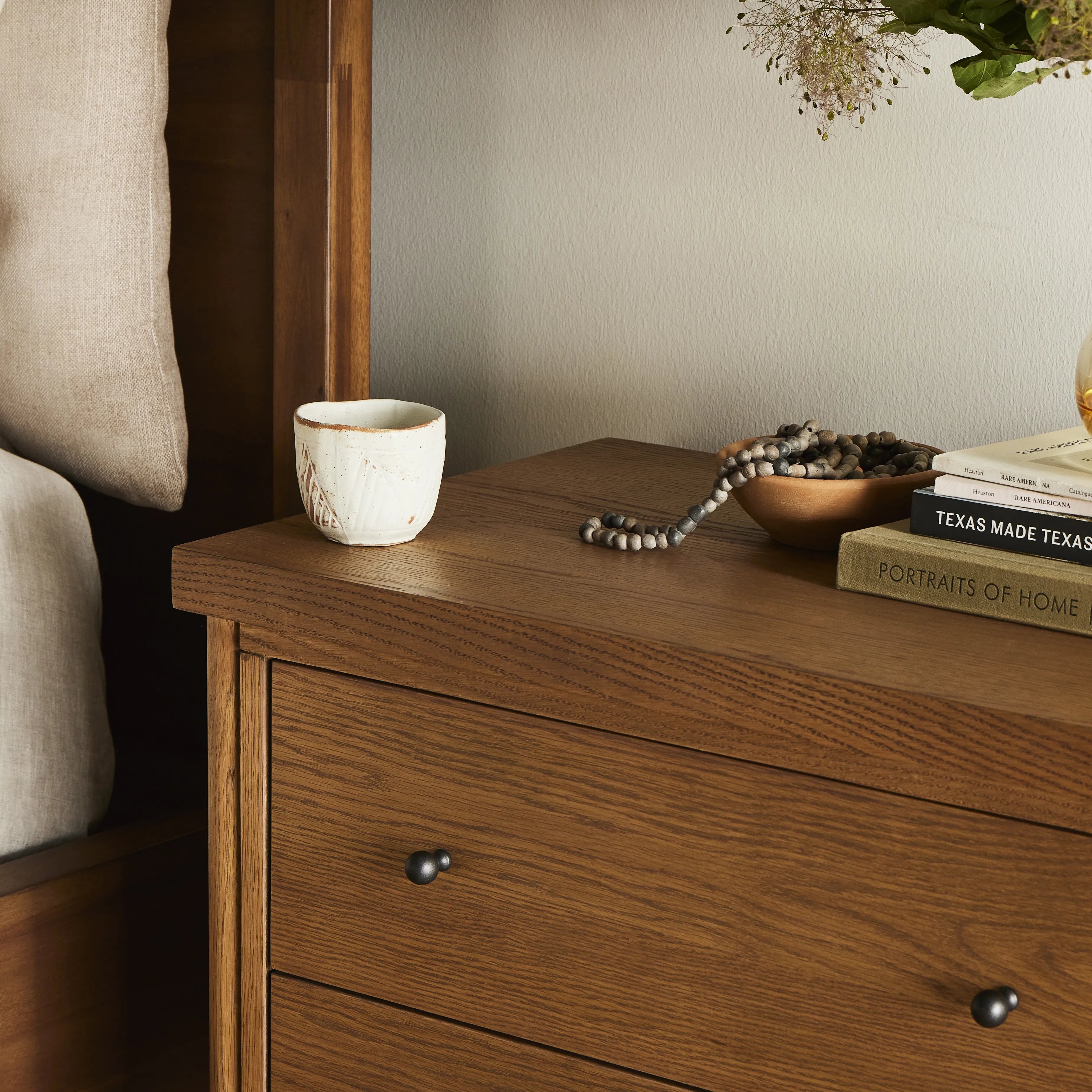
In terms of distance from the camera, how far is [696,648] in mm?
604

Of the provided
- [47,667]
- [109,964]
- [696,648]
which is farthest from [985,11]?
[109,964]

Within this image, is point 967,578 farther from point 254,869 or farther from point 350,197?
point 350,197

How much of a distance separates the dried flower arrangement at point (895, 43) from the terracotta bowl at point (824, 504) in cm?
24

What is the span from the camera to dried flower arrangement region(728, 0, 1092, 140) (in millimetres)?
644

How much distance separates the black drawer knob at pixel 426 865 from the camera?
0.68 meters

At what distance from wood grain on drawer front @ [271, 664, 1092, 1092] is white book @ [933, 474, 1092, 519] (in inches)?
7.3

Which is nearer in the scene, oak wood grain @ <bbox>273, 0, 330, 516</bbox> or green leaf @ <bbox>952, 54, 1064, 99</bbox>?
green leaf @ <bbox>952, 54, 1064, 99</bbox>

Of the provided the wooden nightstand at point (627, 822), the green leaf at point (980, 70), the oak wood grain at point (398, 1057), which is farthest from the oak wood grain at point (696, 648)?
the green leaf at point (980, 70)

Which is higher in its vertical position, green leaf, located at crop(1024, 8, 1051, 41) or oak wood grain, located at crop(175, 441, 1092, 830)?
green leaf, located at crop(1024, 8, 1051, 41)

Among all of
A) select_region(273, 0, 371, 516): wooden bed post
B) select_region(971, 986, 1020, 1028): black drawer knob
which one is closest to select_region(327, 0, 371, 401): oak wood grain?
select_region(273, 0, 371, 516): wooden bed post

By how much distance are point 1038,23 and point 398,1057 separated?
2.21 feet

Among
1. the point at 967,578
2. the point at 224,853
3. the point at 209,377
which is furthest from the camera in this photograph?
the point at 209,377

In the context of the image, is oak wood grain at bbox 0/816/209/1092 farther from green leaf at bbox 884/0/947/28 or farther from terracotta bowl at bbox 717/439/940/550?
green leaf at bbox 884/0/947/28

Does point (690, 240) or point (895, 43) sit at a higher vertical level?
point (895, 43)
